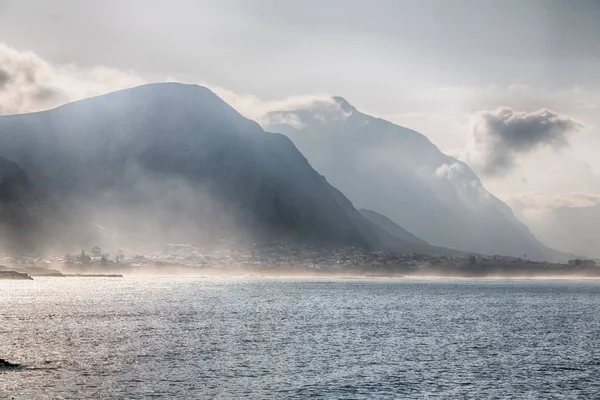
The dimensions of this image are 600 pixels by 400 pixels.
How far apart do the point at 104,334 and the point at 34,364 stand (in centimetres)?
4436

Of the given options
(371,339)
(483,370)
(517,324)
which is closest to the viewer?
(483,370)

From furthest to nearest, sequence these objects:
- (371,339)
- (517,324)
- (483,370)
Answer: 1. (517,324)
2. (371,339)
3. (483,370)

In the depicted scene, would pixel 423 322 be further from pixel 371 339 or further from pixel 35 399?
pixel 35 399

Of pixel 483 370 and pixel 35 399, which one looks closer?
pixel 35 399

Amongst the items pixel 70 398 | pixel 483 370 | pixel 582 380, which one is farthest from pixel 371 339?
pixel 70 398

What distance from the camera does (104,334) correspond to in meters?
148

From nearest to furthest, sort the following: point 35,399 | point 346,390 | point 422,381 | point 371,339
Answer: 1. point 35,399
2. point 346,390
3. point 422,381
4. point 371,339

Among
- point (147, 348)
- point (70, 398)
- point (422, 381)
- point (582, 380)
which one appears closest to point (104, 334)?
point (147, 348)

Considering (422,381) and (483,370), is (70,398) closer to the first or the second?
(422,381)

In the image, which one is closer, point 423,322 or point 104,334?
point 104,334

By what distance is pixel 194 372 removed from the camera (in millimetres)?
99188

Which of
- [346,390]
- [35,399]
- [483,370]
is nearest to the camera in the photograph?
[35,399]

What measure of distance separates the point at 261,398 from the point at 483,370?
130 ft

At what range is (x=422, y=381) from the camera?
308 feet
